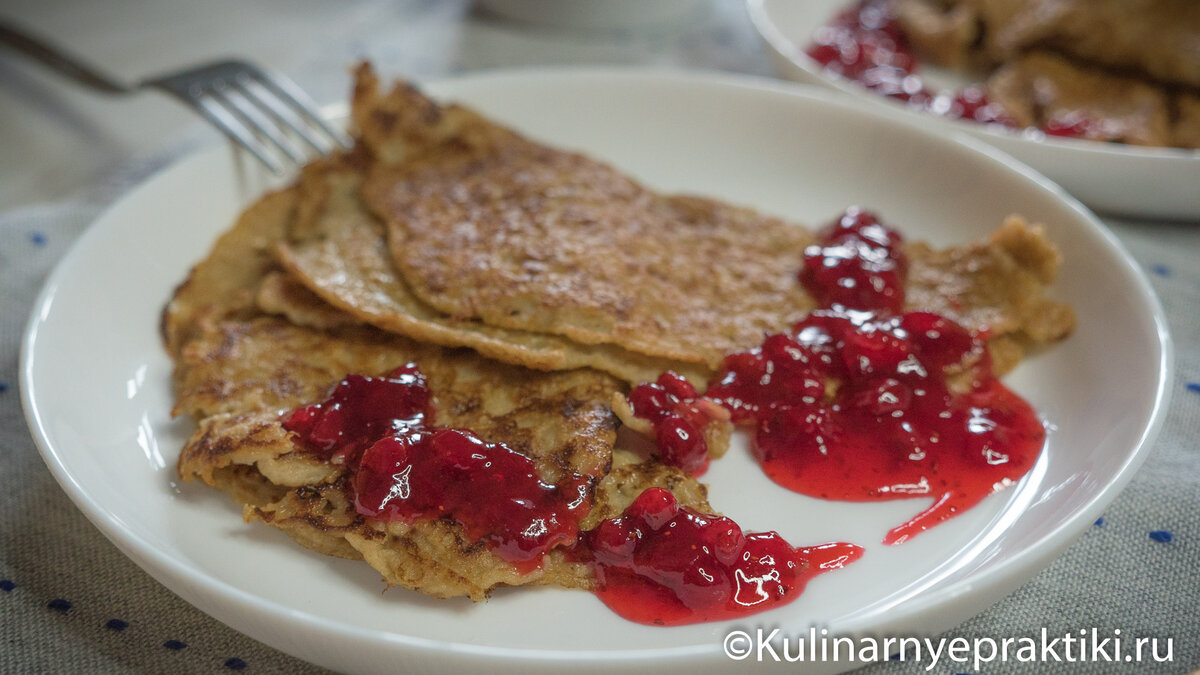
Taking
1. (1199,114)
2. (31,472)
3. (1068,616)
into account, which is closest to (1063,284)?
(1068,616)

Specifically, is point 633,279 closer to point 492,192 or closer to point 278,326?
point 492,192

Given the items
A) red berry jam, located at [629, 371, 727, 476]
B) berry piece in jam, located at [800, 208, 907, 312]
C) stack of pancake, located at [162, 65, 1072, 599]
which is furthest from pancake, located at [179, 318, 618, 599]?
berry piece in jam, located at [800, 208, 907, 312]

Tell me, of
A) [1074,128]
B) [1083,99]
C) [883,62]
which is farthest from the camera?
[883,62]

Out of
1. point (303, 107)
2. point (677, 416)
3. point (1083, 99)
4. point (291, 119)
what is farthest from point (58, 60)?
point (1083, 99)

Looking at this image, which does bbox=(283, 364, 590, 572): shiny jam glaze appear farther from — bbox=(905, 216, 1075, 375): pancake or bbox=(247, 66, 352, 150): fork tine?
bbox=(247, 66, 352, 150): fork tine

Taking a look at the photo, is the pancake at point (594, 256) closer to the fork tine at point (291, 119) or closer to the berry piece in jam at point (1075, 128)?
the fork tine at point (291, 119)

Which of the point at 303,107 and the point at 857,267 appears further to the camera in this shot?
the point at 303,107

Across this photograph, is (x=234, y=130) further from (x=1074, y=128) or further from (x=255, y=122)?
(x=1074, y=128)

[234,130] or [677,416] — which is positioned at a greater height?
[234,130]
